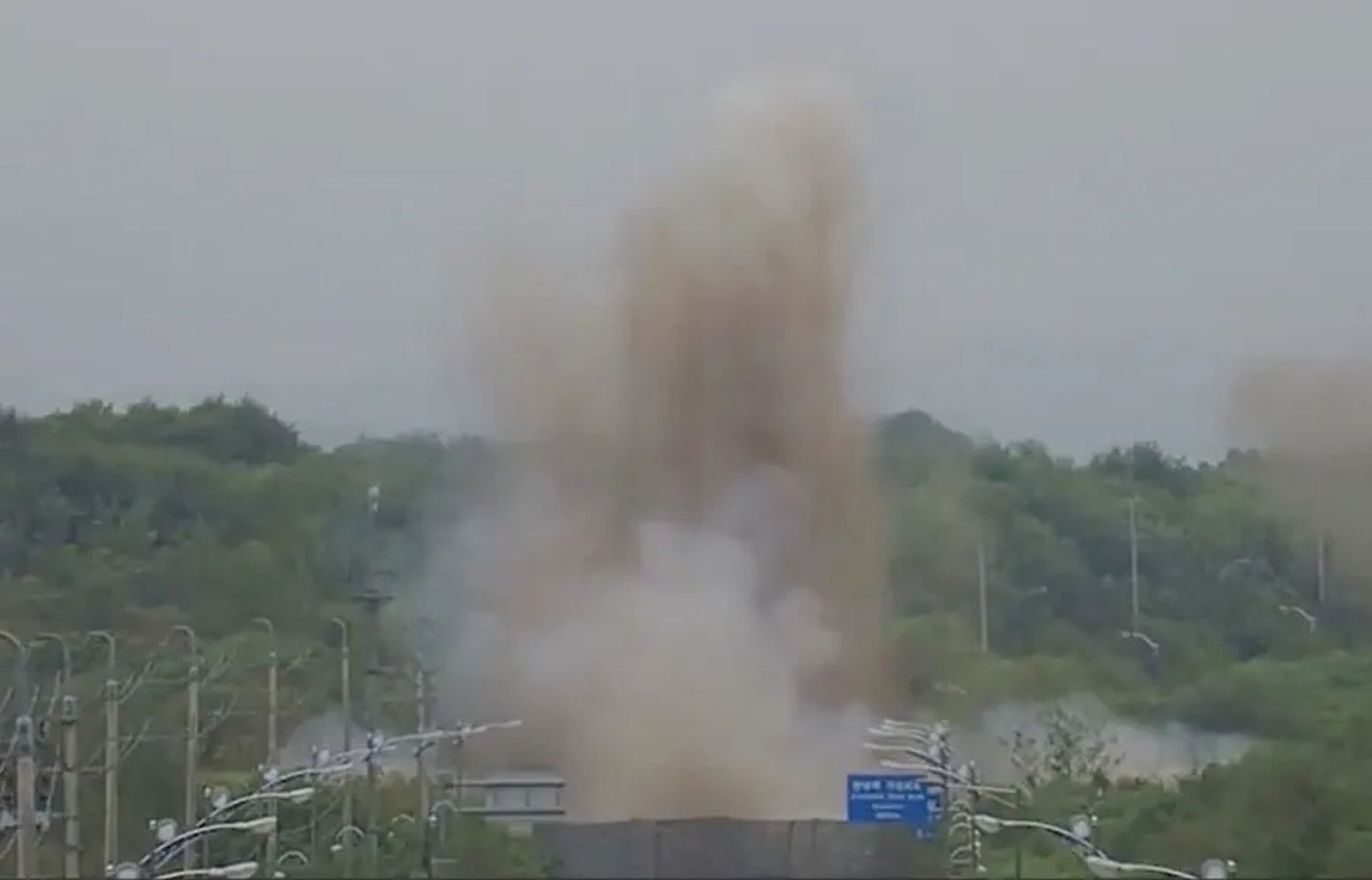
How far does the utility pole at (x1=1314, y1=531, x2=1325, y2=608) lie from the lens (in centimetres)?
Answer: 6500

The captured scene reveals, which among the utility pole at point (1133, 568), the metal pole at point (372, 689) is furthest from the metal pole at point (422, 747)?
the utility pole at point (1133, 568)

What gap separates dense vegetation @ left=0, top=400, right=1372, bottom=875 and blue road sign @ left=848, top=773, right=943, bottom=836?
220cm

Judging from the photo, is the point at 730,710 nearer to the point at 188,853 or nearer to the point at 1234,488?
the point at 188,853

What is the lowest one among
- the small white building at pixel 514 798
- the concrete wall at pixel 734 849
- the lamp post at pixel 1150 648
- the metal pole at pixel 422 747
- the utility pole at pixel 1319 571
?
the concrete wall at pixel 734 849

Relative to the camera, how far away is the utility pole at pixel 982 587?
232 ft

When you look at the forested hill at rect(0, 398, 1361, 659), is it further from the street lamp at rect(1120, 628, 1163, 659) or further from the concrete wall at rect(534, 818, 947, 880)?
the concrete wall at rect(534, 818, 947, 880)

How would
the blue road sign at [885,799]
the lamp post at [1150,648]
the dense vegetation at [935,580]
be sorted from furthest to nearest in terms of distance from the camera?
the lamp post at [1150,648], the dense vegetation at [935,580], the blue road sign at [885,799]

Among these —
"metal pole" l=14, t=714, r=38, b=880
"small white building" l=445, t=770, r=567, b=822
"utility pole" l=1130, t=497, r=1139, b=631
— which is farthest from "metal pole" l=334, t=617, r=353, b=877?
"utility pole" l=1130, t=497, r=1139, b=631

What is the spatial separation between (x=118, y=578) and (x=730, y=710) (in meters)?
27.8

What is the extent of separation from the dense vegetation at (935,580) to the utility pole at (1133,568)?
23 centimetres

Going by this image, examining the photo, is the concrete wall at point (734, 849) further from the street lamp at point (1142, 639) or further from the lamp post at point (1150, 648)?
the street lamp at point (1142, 639)

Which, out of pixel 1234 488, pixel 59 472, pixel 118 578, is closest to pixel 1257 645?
pixel 1234 488

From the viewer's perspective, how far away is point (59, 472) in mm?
85625

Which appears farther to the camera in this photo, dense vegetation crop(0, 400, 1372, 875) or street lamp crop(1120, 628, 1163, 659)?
street lamp crop(1120, 628, 1163, 659)
